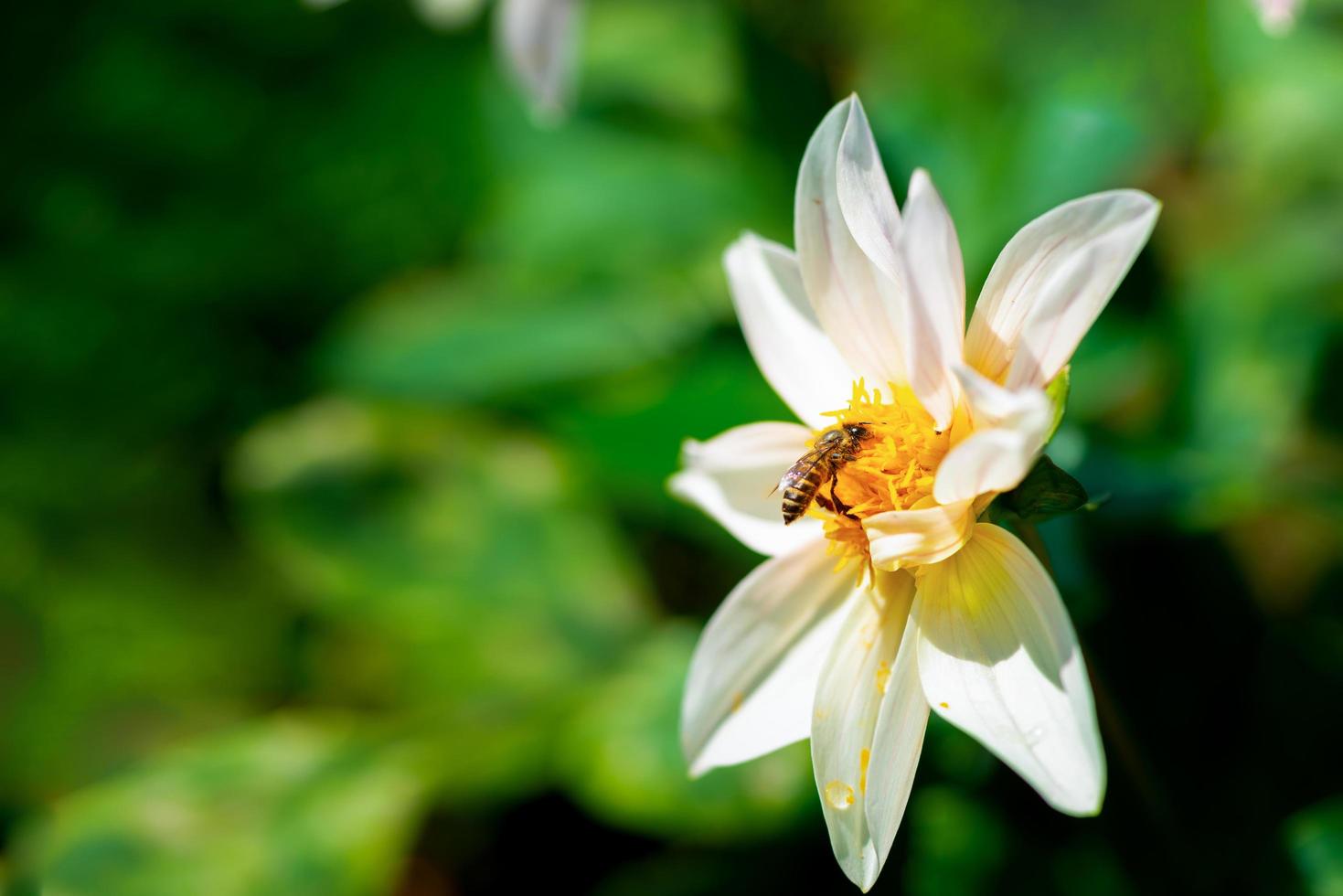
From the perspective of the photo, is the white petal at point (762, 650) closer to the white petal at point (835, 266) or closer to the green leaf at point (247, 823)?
the white petal at point (835, 266)

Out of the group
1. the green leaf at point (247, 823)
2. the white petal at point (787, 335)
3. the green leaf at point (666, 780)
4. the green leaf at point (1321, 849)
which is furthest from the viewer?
the green leaf at point (247, 823)

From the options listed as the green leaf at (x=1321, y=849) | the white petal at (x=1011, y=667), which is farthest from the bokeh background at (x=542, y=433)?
the white petal at (x=1011, y=667)

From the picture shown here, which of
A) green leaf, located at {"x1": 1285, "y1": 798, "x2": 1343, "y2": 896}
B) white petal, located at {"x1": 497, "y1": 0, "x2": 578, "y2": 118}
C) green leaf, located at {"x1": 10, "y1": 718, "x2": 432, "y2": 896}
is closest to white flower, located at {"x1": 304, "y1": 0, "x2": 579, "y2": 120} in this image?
white petal, located at {"x1": 497, "y1": 0, "x2": 578, "y2": 118}

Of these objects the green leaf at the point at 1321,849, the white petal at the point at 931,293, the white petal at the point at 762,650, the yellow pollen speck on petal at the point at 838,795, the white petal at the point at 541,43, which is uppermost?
the white petal at the point at 541,43

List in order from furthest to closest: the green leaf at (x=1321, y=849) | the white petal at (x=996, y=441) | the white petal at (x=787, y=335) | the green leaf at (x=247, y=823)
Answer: the green leaf at (x=247, y=823) → the green leaf at (x=1321, y=849) → the white petal at (x=787, y=335) → the white petal at (x=996, y=441)

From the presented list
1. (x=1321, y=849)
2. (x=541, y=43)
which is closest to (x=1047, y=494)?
(x=1321, y=849)

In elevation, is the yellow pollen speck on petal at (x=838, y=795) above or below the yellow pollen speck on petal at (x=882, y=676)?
below

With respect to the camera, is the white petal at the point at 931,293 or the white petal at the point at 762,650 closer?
the white petal at the point at 931,293

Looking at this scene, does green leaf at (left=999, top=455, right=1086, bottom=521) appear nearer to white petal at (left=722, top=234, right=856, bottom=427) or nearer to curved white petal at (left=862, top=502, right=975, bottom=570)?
curved white petal at (left=862, top=502, right=975, bottom=570)
